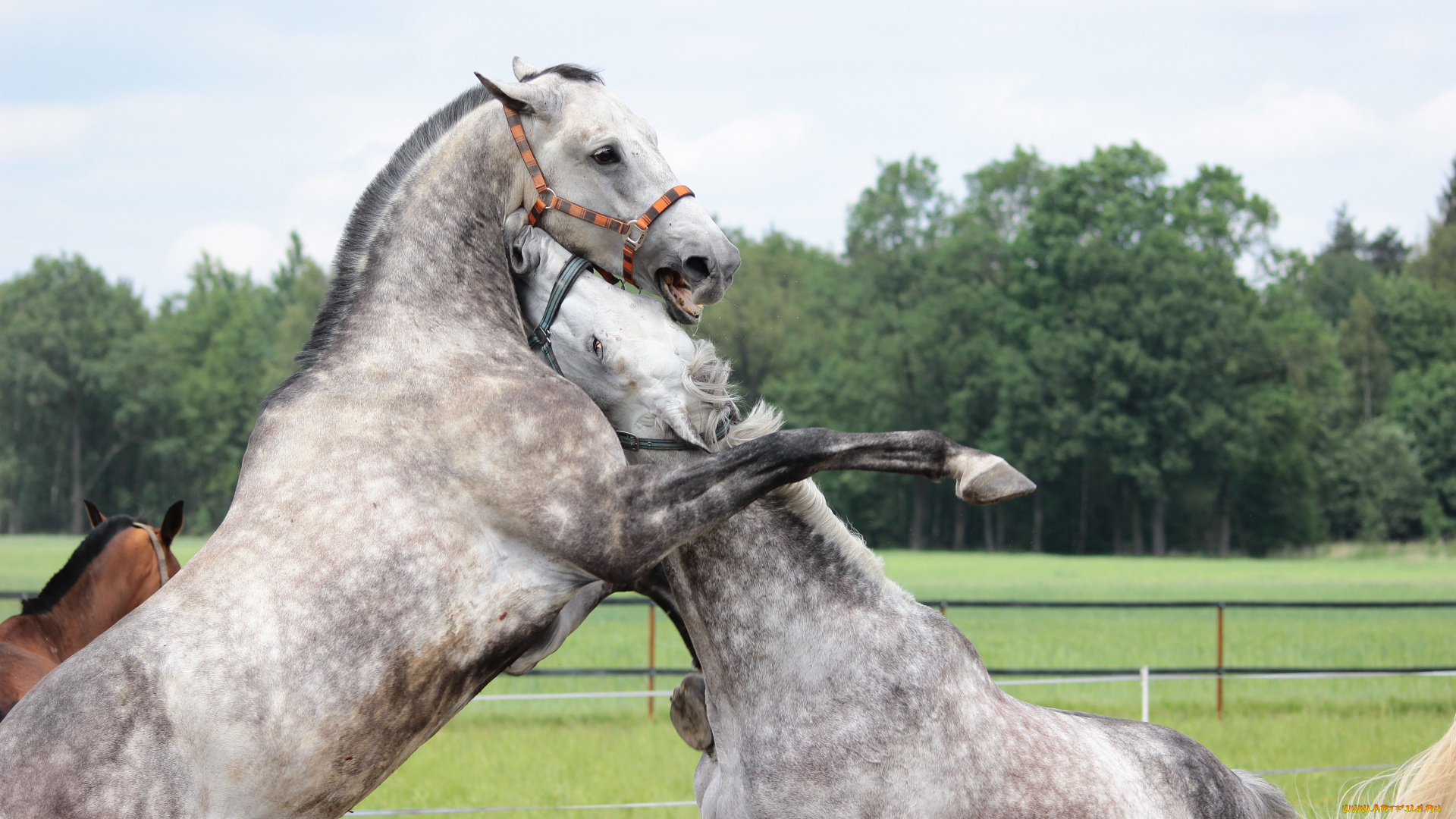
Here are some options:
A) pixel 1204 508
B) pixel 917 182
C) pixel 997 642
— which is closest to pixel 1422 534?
pixel 1204 508

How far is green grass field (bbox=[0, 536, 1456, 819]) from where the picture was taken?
898 cm

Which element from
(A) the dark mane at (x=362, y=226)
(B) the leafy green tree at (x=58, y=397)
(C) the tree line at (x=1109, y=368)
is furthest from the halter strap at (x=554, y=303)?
(B) the leafy green tree at (x=58, y=397)

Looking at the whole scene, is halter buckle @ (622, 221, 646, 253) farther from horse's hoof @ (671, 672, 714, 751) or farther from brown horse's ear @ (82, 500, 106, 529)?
brown horse's ear @ (82, 500, 106, 529)

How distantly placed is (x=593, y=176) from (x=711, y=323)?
4907 cm

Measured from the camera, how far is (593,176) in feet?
10.7

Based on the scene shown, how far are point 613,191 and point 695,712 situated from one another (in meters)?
1.54

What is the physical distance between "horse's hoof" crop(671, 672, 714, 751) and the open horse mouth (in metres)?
1.06

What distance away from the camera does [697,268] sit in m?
3.19

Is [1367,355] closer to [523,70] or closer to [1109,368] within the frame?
[1109,368]

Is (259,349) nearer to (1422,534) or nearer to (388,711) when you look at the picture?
(1422,534)

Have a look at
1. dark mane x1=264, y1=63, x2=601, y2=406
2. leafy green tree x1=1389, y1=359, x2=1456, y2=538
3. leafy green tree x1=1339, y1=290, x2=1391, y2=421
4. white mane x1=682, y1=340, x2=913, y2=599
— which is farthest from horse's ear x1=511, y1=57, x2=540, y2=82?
leafy green tree x1=1339, y1=290, x2=1391, y2=421

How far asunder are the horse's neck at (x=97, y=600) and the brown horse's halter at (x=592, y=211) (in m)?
3.14

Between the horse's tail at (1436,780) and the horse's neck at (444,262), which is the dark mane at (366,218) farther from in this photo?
the horse's tail at (1436,780)

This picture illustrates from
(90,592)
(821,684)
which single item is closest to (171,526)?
(90,592)
